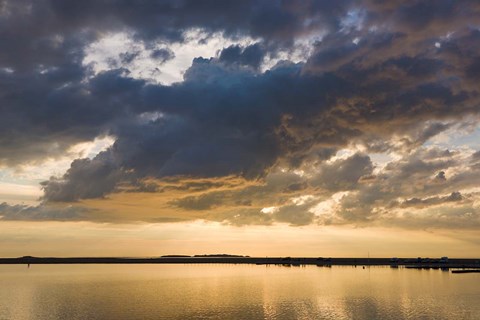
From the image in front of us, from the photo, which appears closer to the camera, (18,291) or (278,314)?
(278,314)

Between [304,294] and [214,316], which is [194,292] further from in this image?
[214,316]

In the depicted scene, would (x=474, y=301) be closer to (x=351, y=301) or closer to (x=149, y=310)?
(x=351, y=301)

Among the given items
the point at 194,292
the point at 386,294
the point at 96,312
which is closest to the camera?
the point at 96,312

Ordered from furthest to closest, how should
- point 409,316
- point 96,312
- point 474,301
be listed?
point 474,301 < point 96,312 < point 409,316

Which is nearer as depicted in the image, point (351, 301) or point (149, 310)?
point (149, 310)

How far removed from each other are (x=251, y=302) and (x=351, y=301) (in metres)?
23.1

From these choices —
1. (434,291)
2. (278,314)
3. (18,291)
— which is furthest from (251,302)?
(18,291)

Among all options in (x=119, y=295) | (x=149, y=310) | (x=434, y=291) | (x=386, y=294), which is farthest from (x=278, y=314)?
(x=434, y=291)

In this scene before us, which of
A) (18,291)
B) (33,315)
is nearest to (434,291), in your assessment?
(33,315)

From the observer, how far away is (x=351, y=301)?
356 ft

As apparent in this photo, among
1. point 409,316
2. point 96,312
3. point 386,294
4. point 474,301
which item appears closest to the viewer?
point 409,316

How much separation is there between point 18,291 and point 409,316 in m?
112

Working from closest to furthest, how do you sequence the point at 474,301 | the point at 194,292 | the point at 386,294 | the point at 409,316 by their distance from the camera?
the point at 409,316 → the point at 474,301 → the point at 386,294 → the point at 194,292

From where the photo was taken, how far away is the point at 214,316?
8625cm
